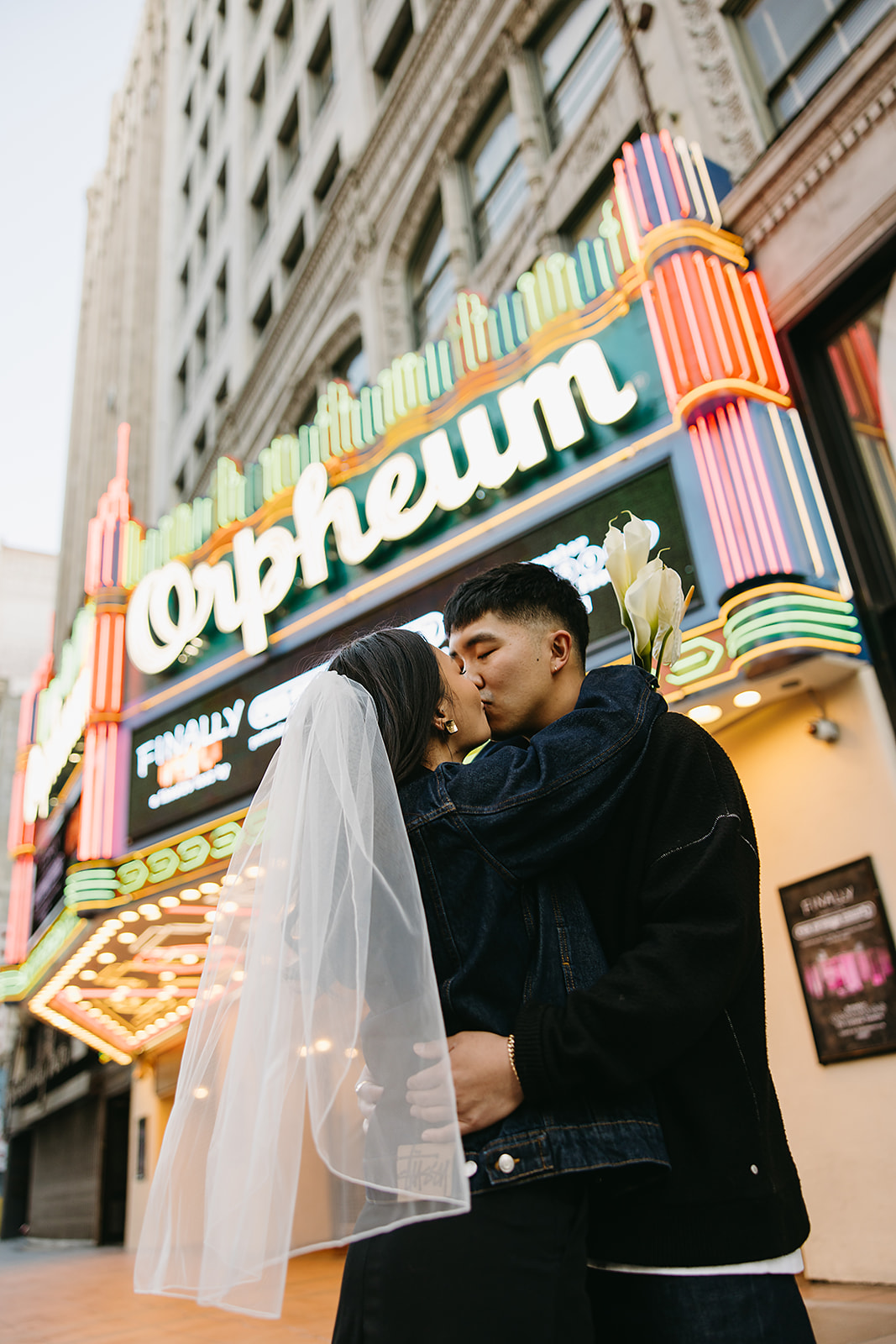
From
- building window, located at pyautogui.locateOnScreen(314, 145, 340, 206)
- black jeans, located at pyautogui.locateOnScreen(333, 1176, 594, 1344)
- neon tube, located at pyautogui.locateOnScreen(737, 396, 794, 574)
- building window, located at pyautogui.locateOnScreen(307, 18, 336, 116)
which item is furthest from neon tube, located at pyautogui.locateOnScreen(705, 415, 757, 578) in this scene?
building window, located at pyautogui.locateOnScreen(307, 18, 336, 116)

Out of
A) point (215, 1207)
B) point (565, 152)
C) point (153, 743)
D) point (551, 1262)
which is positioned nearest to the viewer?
point (551, 1262)

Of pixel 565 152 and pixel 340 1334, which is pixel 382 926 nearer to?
pixel 340 1334

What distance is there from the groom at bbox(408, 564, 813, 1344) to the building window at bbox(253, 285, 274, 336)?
22.4m

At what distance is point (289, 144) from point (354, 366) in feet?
28.8

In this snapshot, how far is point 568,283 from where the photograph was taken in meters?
8.45

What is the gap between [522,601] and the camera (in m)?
2.64

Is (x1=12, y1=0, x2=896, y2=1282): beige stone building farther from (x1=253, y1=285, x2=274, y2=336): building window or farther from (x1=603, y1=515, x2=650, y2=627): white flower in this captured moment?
(x1=603, y1=515, x2=650, y2=627): white flower

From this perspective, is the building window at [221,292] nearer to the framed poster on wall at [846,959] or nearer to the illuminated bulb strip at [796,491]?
the illuminated bulb strip at [796,491]

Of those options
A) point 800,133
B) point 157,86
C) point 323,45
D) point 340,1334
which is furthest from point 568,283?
point 157,86

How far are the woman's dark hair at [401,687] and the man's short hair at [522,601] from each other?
0.35 m

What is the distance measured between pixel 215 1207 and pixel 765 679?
5.32m

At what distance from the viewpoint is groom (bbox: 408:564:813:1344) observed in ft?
5.73

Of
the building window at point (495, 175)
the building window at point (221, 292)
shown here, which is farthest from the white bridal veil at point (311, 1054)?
the building window at point (221, 292)

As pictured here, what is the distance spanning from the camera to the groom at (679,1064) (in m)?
1.75
